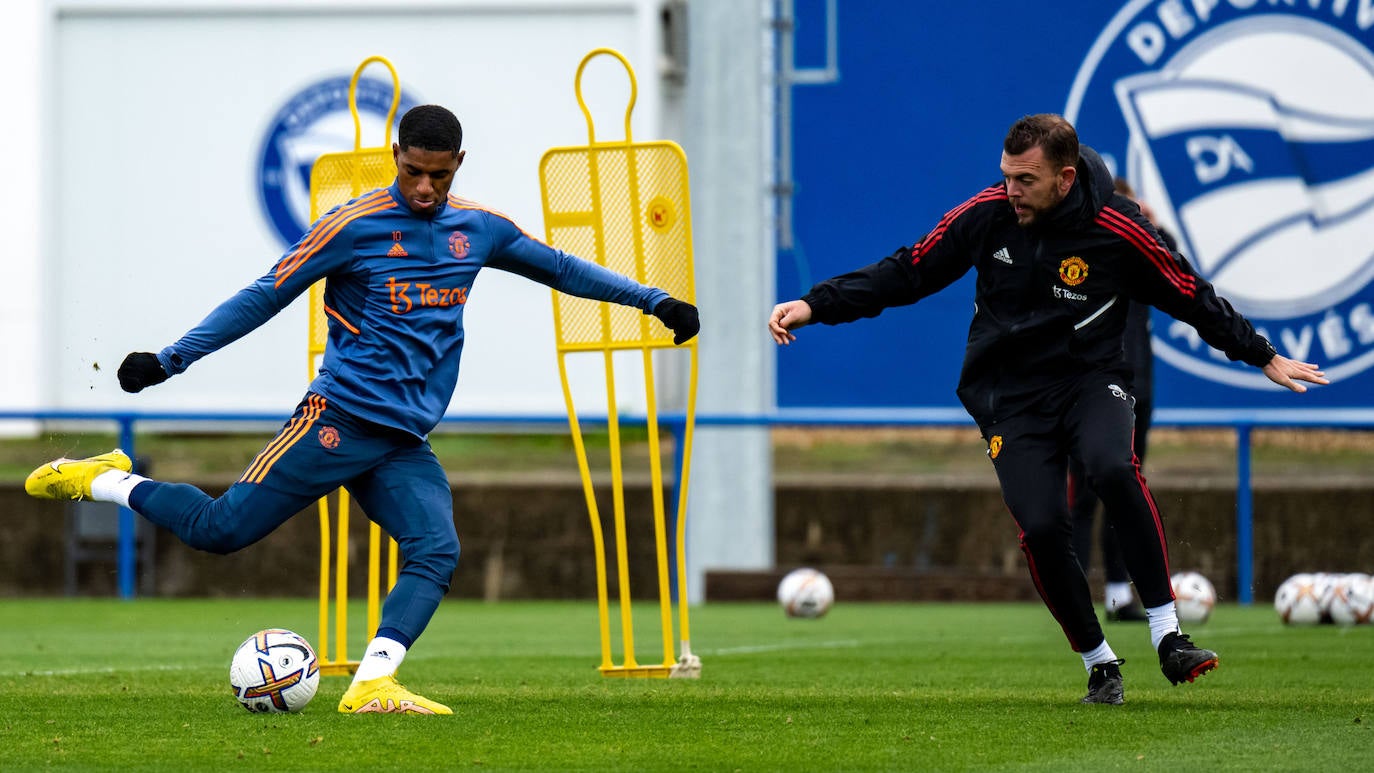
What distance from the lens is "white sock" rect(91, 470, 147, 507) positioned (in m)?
6.39

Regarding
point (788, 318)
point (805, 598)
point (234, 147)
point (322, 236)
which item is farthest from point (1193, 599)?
point (234, 147)

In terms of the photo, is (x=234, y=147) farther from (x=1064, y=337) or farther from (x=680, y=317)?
(x=1064, y=337)

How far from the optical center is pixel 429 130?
19.6 feet

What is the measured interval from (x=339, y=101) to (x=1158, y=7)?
6.49 m

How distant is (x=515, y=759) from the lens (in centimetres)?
504

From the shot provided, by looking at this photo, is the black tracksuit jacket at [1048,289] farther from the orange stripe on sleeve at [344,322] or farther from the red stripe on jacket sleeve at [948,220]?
the orange stripe on sleeve at [344,322]

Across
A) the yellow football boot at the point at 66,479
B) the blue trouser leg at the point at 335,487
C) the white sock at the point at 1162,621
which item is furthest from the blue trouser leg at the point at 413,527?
the white sock at the point at 1162,621

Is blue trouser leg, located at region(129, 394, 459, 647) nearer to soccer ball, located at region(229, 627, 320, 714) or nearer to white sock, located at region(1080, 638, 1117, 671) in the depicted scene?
soccer ball, located at region(229, 627, 320, 714)

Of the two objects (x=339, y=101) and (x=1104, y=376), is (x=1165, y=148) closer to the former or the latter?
(x=339, y=101)

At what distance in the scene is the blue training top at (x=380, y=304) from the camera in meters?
6.12

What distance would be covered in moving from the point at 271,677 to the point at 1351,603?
648 centimetres

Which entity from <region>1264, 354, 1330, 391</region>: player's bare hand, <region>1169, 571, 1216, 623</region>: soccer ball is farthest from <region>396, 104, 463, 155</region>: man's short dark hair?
<region>1169, 571, 1216, 623</region>: soccer ball

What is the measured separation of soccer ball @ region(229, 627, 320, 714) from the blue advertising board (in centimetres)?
888

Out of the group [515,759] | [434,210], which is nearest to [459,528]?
[434,210]
